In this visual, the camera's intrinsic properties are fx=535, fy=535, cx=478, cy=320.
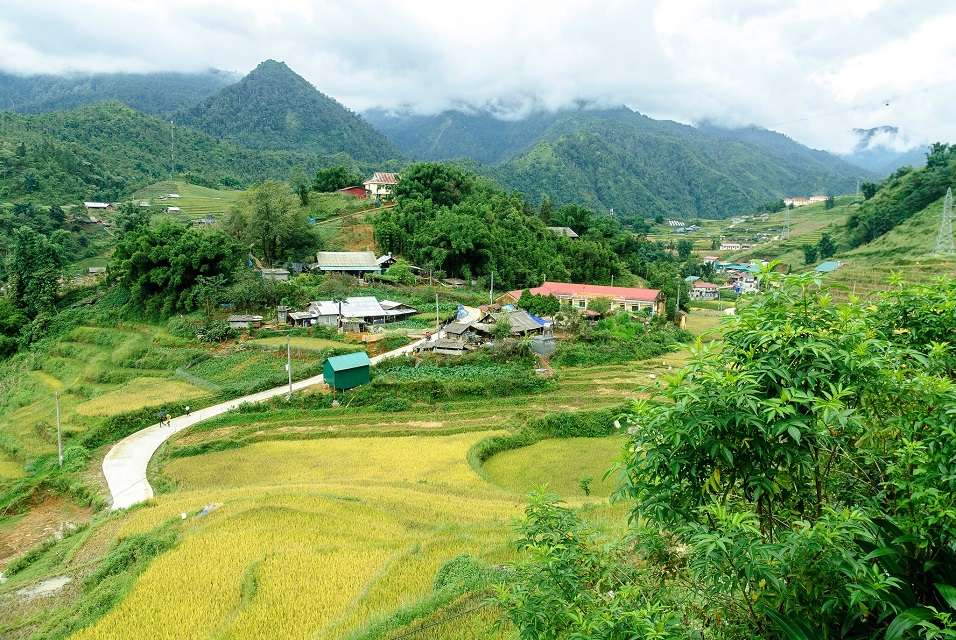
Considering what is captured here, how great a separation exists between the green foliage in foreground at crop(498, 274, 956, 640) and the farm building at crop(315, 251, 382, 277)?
46.8 m

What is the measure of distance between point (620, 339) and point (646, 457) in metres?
33.4

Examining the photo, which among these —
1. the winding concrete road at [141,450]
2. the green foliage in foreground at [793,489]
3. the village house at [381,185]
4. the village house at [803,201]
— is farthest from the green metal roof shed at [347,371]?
the village house at [803,201]

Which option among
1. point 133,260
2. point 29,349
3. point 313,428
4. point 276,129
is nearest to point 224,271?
point 133,260

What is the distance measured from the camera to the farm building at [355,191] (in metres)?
74.4

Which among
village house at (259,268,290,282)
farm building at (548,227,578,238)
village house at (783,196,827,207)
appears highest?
village house at (783,196,827,207)

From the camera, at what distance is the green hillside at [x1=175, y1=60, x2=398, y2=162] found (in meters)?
145

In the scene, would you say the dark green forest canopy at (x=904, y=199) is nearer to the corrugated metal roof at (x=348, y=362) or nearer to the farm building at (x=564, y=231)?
the farm building at (x=564, y=231)

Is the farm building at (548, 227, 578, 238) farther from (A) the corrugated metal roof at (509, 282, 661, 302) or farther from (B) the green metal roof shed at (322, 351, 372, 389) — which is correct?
(B) the green metal roof shed at (322, 351, 372, 389)

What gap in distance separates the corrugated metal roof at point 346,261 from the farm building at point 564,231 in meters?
22.9

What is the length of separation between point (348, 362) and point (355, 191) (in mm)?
53004

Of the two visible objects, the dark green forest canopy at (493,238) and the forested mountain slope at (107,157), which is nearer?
the dark green forest canopy at (493,238)

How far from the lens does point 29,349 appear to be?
3891cm

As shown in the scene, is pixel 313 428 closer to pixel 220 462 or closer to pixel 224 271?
pixel 220 462

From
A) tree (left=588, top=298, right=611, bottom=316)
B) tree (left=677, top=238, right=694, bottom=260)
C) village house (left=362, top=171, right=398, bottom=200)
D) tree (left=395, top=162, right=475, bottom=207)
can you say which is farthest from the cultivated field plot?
tree (left=677, top=238, right=694, bottom=260)
